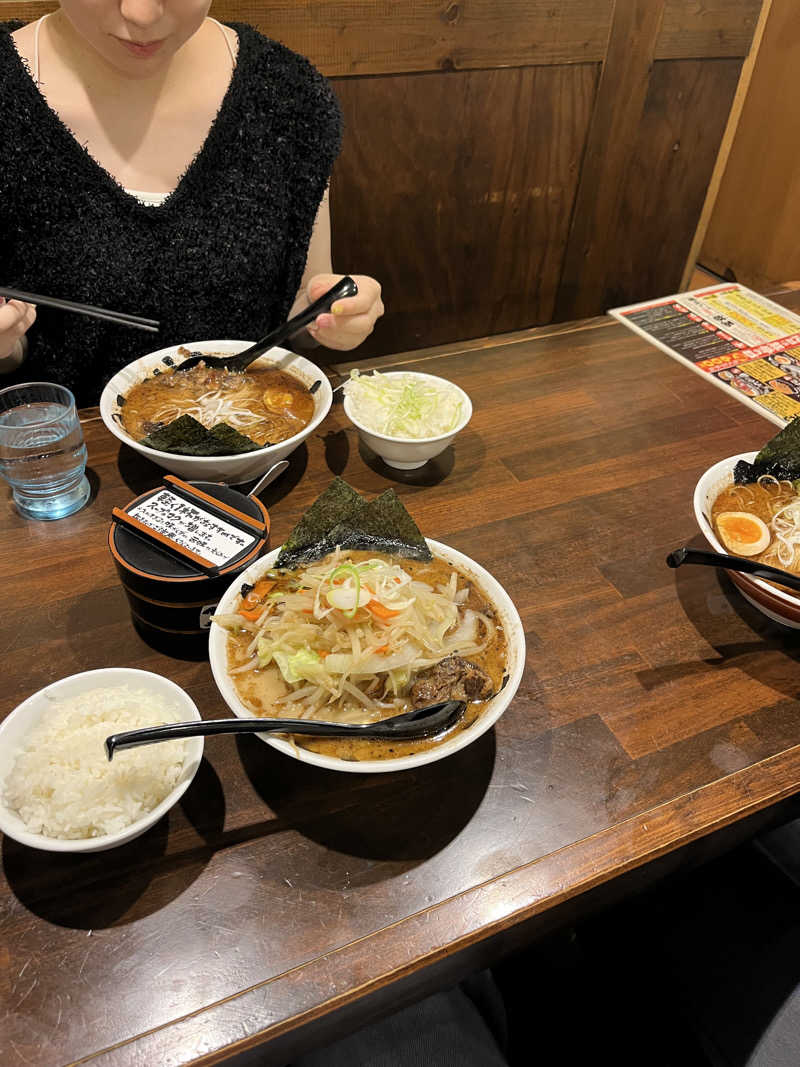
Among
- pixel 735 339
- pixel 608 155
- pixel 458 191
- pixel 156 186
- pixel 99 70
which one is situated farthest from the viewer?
pixel 608 155

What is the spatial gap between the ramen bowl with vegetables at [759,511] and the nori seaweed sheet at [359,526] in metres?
0.55

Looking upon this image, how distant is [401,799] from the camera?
105cm

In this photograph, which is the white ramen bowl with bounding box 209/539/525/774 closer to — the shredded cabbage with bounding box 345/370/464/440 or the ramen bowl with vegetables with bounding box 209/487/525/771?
the ramen bowl with vegetables with bounding box 209/487/525/771

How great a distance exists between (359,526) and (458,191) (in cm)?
215

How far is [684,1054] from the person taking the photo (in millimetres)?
1308

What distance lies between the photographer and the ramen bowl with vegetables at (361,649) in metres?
0.98

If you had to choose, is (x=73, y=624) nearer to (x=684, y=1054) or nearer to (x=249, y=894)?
(x=249, y=894)

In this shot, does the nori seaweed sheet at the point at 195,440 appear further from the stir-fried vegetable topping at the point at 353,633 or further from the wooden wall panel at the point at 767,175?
the wooden wall panel at the point at 767,175

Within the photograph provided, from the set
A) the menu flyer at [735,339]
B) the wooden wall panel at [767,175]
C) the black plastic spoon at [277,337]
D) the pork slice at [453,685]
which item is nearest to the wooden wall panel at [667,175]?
the menu flyer at [735,339]

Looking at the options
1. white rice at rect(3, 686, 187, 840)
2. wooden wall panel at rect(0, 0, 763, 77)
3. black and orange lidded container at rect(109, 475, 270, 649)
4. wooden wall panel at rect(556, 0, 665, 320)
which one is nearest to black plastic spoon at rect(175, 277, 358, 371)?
black and orange lidded container at rect(109, 475, 270, 649)

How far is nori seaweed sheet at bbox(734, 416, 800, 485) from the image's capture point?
1.46 metres

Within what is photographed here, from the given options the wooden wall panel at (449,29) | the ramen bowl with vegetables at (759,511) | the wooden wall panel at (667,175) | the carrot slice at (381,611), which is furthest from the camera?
the wooden wall panel at (667,175)

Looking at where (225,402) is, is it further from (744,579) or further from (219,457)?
(744,579)

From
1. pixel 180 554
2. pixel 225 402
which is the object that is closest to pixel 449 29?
pixel 225 402
